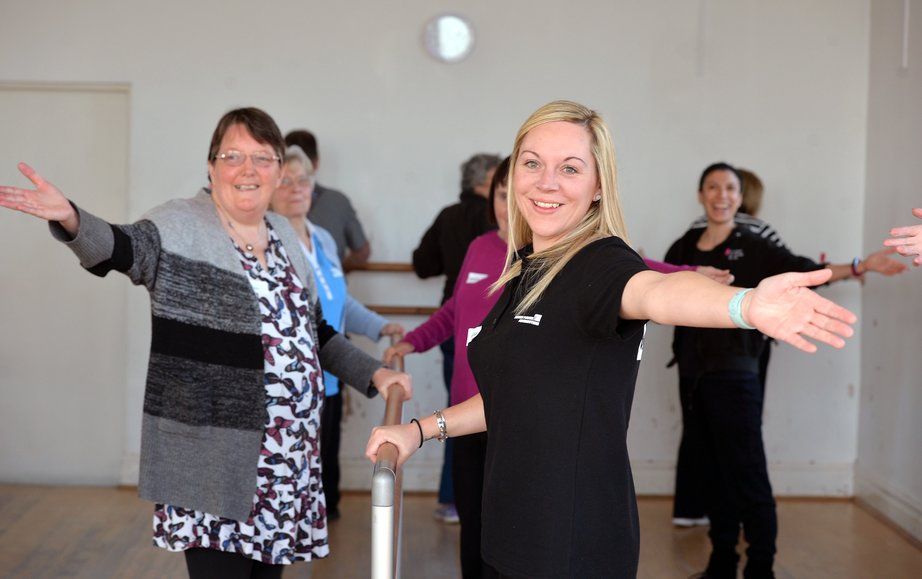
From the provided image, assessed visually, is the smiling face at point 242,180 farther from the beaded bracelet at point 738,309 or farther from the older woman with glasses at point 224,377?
the beaded bracelet at point 738,309

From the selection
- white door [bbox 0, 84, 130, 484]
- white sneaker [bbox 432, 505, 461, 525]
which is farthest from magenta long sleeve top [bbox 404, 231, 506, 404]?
white door [bbox 0, 84, 130, 484]

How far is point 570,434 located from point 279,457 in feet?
3.38

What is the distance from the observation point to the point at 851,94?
16.8ft

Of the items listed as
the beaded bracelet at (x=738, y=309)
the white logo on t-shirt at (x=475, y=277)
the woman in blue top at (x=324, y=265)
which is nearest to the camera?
the beaded bracelet at (x=738, y=309)

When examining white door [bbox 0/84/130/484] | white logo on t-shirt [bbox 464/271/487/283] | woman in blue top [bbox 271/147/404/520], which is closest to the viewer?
white logo on t-shirt [bbox 464/271/487/283]

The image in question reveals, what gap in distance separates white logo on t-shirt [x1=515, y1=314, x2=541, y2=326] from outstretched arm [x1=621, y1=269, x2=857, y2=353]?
19 cm

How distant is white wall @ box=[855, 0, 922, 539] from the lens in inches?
177

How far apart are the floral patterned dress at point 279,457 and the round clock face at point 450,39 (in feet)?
9.16

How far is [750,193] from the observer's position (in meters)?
4.73

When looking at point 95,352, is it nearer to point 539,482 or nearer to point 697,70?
point 697,70

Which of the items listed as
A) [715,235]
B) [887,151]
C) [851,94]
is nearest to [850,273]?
[715,235]

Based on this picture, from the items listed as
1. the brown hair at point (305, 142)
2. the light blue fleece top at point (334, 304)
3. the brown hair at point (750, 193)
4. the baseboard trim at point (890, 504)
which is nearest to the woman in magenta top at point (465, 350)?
the light blue fleece top at point (334, 304)

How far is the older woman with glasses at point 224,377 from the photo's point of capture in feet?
7.45

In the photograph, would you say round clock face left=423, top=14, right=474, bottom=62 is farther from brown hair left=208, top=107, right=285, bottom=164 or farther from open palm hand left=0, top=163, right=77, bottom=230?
open palm hand left=0, top=163, right=77, bottom=230
